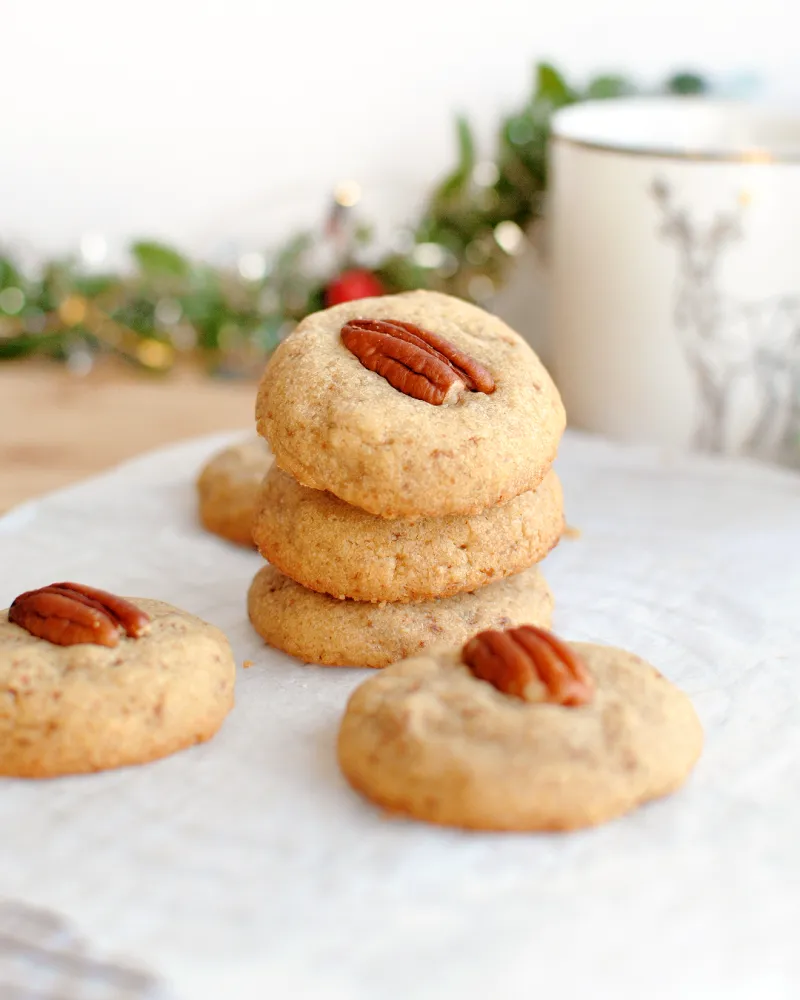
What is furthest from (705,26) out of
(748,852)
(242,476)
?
(748,852)

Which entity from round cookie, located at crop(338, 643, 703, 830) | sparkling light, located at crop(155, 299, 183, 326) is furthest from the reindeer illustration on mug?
sparkling light, located at crop(155, 299, 183, 326)

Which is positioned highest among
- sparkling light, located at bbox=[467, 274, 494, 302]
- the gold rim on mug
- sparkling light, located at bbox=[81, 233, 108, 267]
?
the gold rim on mug

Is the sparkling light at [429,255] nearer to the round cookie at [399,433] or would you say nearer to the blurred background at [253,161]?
the blurred background at [253,161]

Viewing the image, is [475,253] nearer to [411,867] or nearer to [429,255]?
[429,255]

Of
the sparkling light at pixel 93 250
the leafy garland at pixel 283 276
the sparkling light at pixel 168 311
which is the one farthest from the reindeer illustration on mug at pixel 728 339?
the sparkling light at pixel 93 250

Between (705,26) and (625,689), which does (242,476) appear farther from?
(705,26)

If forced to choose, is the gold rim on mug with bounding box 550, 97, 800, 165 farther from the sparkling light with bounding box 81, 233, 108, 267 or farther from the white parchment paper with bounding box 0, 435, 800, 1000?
the sparkling light with bounding box 81, 233, 108, 267

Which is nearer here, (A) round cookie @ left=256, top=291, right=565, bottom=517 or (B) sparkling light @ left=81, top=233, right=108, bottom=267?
(A) round cookie @ left=256, top=291, right=565, bottom=517

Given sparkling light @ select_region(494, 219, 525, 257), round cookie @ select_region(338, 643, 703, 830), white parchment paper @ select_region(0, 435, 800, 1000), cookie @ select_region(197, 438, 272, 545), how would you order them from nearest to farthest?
1. white parchment paper @ select_region(0, 435, 800, 1000)
2. round cookie @ select_region(338, 643, 703, 830)
3. cookie @ select_region(197, 438, 272, 545)
4. sparkling light @ select_region(494, 219, 525, 257)
